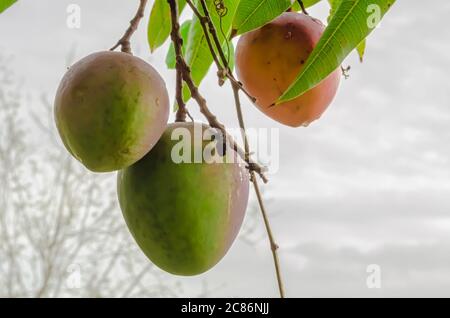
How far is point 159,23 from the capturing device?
2.37 ft

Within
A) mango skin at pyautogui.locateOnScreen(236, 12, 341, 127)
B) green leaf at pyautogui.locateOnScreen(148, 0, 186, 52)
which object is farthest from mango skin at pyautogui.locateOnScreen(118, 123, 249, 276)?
green leaf at pyautogui.locateOnScreen(148, 0, 186, 52)

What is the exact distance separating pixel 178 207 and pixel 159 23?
32cm

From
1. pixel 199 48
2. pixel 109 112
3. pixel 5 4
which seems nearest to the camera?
pixel 109 112

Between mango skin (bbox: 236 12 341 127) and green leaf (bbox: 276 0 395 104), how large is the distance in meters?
0.10

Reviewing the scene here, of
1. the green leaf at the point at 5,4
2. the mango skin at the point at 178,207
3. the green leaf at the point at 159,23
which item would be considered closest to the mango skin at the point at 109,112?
the mango skin at the point at 178,207

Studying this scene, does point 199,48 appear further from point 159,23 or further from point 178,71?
point 178,71

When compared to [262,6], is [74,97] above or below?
below

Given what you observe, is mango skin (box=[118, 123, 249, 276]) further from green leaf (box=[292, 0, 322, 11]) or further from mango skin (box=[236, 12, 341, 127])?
green leaf (box=[292, 0, 322, 11])

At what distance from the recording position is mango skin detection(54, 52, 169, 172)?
0.44 metres

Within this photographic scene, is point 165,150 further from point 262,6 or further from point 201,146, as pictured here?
point 262,6

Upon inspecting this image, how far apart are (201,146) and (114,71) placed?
0.08 metres

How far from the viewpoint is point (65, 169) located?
336cm

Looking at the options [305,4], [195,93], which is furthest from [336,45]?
[305,4]
